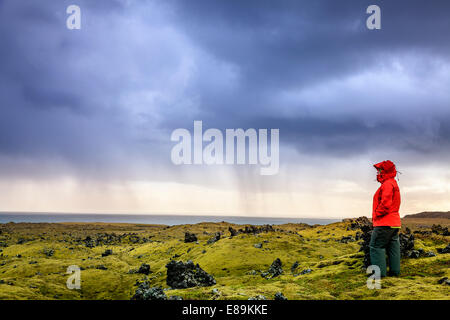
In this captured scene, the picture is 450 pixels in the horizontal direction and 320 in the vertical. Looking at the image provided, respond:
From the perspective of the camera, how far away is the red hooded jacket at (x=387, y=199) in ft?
68.9

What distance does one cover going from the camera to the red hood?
21938 millimetres

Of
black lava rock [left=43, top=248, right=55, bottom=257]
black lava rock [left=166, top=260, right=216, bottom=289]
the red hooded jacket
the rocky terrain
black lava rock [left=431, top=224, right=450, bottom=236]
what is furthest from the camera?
black lava rock [left=43, top=248, right=55, bottom=257]

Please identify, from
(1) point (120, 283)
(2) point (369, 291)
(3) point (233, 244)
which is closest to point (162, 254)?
(3) point (233, 244)

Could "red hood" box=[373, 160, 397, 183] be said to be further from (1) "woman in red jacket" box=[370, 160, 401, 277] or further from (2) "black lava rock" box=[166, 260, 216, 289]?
(2) "black lava rock" box=[166, 260, 216, 289]

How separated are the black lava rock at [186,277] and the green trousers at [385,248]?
685 inches

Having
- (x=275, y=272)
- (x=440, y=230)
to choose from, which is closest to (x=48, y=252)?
(x=275, y=272)

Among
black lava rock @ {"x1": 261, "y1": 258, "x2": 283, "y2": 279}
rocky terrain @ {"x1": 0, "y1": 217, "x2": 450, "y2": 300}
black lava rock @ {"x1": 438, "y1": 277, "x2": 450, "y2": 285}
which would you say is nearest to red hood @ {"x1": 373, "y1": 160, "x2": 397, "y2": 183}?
rocky terrain @ {"x1": 0, "y1": 217, "x2": 450, "y2": 300}

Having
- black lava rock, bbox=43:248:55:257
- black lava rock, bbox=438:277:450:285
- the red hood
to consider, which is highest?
the red hood

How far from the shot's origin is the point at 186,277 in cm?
3002

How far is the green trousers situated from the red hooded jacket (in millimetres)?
611

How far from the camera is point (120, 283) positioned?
4466cm
